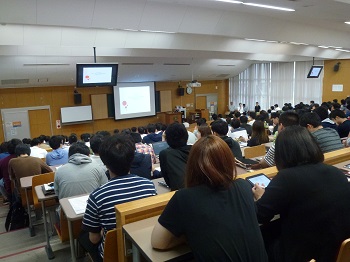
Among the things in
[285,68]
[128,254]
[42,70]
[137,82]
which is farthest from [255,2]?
[285,68]

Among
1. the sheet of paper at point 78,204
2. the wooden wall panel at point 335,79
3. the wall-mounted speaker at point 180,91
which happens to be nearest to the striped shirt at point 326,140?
the sheet of paper at point 78,204

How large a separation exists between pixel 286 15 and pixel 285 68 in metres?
8.48

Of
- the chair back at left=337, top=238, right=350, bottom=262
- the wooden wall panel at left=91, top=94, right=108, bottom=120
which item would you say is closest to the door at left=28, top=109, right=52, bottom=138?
the wooden wall panel at left=91, top=94, right=108, bottom=120

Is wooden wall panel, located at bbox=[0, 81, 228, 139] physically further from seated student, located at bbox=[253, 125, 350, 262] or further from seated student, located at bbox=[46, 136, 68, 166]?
seated student, located at bbox=[253, 125, 350, 262]

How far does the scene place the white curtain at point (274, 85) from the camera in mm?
13297

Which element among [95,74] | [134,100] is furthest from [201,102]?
[95,74]

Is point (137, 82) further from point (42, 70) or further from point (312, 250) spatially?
point (312, 250)

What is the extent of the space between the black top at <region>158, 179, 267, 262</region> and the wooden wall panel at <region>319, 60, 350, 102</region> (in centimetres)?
1279

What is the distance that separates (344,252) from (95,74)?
608 centimetres

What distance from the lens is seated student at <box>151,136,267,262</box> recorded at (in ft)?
4.39

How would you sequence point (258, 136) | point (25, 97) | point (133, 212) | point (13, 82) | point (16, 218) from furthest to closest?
point (25, 97) < point (13, 82) < point (258, 136) < point (16, 218) < point (133, 212)

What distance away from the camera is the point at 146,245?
1.54 metres

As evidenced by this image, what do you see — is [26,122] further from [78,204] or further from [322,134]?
[322,134]

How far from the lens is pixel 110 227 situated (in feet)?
6.42
